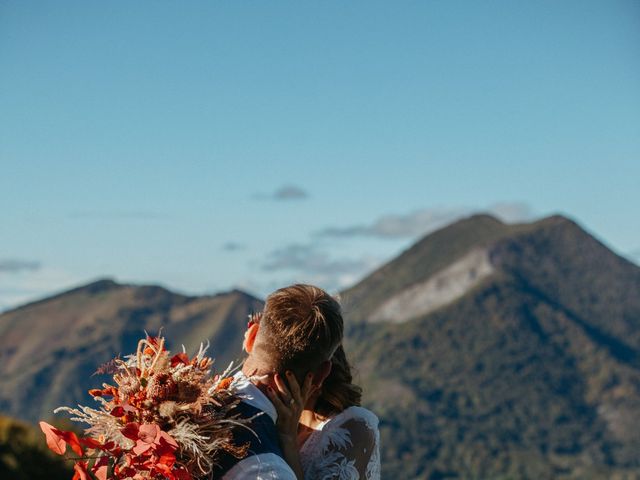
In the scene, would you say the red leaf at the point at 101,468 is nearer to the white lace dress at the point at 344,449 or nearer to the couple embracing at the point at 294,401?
the couple embracing at the point at 294,401

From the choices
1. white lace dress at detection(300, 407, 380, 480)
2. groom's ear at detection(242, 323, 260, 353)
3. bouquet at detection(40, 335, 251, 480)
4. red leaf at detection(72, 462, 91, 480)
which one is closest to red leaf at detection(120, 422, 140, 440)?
bouquet at detection(40, 335, 251, 480)

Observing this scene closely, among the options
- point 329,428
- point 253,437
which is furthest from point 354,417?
point 253,437

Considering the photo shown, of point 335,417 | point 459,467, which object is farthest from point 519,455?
point 335,417

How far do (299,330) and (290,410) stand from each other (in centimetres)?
33

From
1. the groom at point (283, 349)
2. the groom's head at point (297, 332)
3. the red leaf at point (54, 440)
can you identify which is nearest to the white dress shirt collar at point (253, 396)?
the groom at point (283, 349)

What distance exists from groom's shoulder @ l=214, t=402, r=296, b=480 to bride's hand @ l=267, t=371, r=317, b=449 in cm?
12

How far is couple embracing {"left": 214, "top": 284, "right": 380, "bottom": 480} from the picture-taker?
359 centimetres

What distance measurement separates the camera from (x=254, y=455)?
139 inches

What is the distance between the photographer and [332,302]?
391 cm

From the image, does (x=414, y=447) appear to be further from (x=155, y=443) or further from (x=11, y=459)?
(x=155, y=443)

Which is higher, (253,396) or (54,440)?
(253,396)

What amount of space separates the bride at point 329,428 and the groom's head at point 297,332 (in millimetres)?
66

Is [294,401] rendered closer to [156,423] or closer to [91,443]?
[156,423]

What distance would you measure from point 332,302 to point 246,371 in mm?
438
